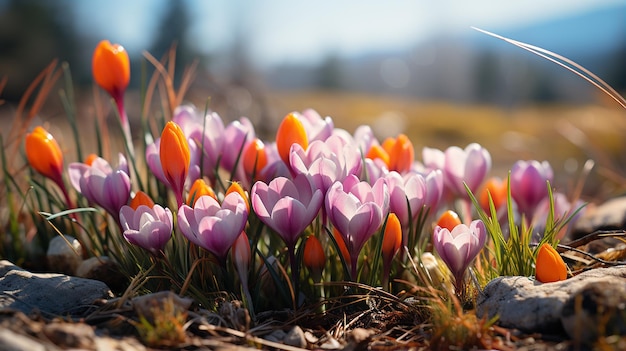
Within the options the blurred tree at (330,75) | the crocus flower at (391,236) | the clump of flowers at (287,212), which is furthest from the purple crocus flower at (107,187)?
the blurred tree at (330,75)

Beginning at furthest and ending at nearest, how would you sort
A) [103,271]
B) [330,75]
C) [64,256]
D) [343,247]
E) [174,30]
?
[330,75]
[174,30]
[64,256]
[103,271]
[343,247]

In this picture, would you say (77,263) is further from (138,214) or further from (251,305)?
(251,305)

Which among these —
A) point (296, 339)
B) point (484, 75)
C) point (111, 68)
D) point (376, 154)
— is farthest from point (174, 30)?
point (484, 75)

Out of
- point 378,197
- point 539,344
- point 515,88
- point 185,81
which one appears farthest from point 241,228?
point 515,88

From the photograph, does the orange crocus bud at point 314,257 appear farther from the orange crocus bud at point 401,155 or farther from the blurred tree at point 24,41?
the blurred tree at point 24,41

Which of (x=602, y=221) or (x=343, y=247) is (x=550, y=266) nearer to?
(x=343, y=247)
